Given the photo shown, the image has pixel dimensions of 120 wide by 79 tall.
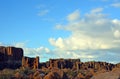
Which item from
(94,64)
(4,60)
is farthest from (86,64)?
(4,60)

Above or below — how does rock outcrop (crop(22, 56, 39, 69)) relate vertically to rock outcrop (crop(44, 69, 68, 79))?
above

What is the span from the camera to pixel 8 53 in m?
173

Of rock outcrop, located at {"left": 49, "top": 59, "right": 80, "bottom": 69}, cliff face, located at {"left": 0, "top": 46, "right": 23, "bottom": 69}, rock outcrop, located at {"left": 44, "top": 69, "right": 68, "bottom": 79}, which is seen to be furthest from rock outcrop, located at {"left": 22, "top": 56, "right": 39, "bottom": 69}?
rock outcrop, located at {"left": 44, "top": 69, "right": 68, "bottom": 79}

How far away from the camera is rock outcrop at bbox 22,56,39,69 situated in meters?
162

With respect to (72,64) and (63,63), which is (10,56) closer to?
(63,63)

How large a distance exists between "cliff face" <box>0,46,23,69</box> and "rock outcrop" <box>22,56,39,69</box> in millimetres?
2916

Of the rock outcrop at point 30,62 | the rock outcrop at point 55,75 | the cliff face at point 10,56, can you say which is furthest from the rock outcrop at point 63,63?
the rock outcrop at point 55,75

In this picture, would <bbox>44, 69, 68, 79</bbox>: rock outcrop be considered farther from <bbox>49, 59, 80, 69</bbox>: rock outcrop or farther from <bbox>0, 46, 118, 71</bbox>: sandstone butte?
<bbox>49, 59, 80, 69</bbox>: rock outcrop

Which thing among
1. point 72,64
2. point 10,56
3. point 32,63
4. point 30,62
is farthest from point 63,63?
point 10,56

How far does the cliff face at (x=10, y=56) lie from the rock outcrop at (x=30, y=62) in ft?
9.57

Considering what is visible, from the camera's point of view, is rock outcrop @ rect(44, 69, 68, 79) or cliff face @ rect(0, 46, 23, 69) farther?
cliff face @ rect(0, 46, 23, 69)

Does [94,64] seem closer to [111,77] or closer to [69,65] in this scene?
[69,65]

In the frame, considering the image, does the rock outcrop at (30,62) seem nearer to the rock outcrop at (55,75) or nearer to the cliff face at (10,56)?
the cliff face at (10,56)

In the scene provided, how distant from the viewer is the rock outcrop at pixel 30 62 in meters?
162
